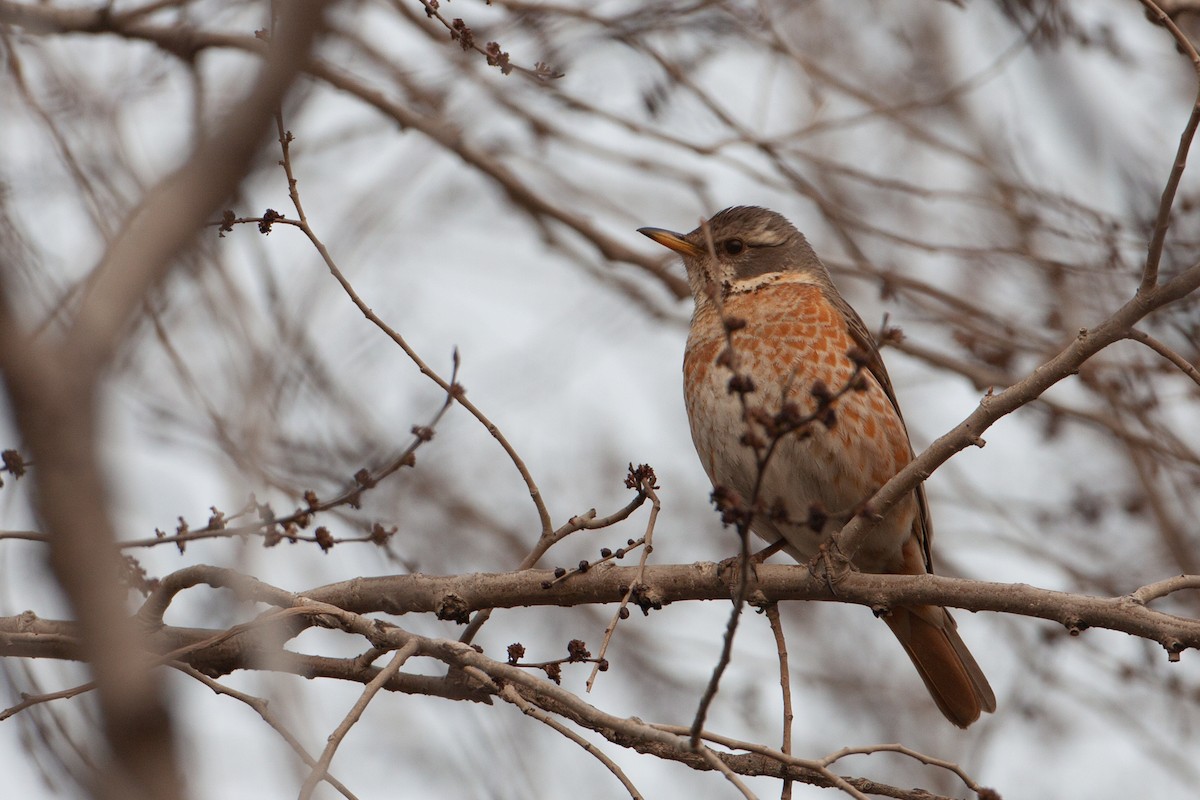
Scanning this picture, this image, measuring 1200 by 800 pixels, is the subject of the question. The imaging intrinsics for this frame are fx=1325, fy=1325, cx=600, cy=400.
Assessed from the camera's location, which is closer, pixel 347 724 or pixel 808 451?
pixel 347 724

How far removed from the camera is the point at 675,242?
27.0 feet

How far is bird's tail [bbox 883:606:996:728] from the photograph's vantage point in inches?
291

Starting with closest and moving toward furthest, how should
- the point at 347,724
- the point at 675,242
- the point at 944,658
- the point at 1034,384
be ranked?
the point at 347,724 < the point at 1034,384 < the point at 944,658 < the point at 675,242

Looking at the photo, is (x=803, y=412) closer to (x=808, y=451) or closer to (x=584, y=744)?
(x=808, y=451)

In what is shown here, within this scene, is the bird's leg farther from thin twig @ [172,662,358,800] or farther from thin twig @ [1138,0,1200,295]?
thin twig @ [172,662,358,800]

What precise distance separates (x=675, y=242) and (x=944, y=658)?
294cm

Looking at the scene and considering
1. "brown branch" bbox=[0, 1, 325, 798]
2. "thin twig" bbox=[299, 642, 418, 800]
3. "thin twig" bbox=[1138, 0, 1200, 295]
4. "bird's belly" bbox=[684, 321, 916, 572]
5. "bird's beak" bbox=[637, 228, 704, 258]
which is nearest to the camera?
"brown branch" bbox=[0, 1, 325, 798]

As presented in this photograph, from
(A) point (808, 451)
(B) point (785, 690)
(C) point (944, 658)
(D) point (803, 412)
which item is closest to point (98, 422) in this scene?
(B) point (785, 690)

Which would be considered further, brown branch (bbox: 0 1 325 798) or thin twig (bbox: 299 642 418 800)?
thin twig (bbox: 299 642 418 800)

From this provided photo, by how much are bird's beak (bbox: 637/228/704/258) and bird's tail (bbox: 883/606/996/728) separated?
8.15ft

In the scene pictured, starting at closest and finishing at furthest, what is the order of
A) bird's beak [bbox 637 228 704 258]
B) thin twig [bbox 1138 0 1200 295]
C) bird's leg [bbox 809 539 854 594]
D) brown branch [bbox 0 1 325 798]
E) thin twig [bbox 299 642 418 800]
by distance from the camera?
1. brown branch [bbox 0 1 325 798]
2. thin twig [bbox 299 642 418 800]
3. thin twig [bbox 1138 0 1200 295]
4. bird's leg [bbox 809 539 854 594]
5. bird's beak [bbox 637 228 704 258]

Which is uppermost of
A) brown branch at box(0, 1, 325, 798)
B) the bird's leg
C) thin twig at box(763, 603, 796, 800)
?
the bird's leg

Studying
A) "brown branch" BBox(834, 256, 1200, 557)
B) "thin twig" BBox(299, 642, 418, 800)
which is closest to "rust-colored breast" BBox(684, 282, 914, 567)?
"brown branch" BBox(834, 256, 1200, 557)

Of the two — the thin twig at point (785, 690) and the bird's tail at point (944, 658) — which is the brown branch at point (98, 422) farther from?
the bird's tail at point (944, 658)
